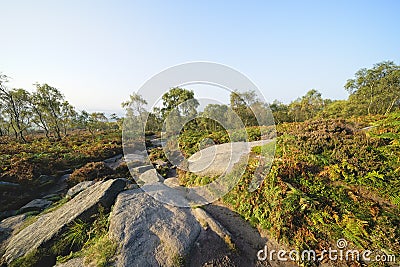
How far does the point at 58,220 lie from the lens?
16.4 ft

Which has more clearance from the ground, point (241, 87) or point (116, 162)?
point (241, 87)

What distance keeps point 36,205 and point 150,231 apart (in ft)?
19.2

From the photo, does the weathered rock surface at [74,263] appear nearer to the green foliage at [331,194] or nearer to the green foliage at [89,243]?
the green foliage at [89,243]

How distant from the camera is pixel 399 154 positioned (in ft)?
16.5

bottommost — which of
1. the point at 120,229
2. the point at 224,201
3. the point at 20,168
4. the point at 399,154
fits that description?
the point at 224,201

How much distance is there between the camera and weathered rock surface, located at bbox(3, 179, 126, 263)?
4.26 m

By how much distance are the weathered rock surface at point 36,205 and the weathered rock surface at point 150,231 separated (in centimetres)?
393

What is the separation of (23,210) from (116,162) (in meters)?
7.72

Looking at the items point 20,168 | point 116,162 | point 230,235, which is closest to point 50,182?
point 20,168

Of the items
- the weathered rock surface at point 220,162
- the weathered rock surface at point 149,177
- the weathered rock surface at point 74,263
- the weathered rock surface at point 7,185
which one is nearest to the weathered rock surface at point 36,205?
the weathered rock surface at point 7,185

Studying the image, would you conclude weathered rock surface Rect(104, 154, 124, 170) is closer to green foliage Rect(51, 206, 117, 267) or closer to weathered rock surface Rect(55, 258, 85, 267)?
green foliage Rect(51, 206, 117, 267)

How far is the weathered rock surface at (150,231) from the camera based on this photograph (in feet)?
12.3

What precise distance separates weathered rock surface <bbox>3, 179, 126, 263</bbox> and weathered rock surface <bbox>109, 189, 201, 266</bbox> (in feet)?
2.01

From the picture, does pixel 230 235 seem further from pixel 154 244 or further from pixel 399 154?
pixel 399 154
